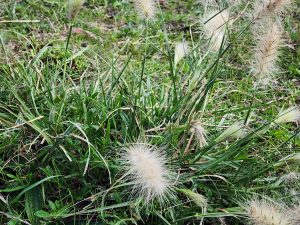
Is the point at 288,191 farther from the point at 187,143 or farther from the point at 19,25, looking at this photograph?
the point at 19,25

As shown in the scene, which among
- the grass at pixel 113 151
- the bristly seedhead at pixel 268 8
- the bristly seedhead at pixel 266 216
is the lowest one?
the grass at pixel 113 151

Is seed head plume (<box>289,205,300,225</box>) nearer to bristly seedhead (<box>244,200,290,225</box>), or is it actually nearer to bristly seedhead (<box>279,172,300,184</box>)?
bristly seedhead (<box>244,200,290,225</box>)

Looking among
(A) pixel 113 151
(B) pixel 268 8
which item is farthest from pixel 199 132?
(B) pixel 268 8

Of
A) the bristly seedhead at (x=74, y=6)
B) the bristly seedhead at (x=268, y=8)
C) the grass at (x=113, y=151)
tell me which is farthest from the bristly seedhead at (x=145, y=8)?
the bristly seedhead at (x=268, y=8)

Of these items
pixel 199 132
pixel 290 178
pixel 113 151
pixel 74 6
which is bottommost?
pixel 113 151

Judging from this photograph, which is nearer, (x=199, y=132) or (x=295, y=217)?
(x=295, y=217)

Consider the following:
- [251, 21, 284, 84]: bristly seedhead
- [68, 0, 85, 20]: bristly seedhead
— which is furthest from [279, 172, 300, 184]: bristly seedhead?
[68, 0, 85, 20]: bristly seedhead

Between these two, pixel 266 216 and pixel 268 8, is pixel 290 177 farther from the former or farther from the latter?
pixel 268 8

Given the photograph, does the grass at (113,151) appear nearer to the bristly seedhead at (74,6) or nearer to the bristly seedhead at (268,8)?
the bristly seedhead at (268,8)

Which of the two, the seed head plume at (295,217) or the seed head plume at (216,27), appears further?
the seed head plume at (216,27)

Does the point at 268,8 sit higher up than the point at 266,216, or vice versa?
the point at 268,8
